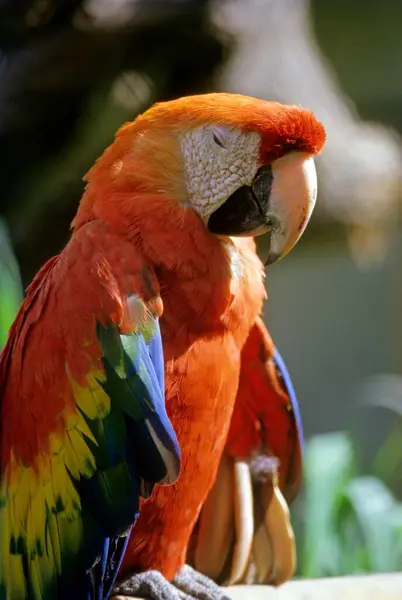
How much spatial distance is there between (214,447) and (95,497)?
0.14m

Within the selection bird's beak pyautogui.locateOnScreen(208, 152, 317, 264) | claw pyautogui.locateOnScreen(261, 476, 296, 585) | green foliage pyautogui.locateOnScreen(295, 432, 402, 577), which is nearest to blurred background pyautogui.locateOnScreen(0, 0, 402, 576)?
green foliage pyautogui.locateOnScreen(295, 432, 402, 577)

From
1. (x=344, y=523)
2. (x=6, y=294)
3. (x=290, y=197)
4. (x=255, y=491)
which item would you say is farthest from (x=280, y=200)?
(x=344, y=523)

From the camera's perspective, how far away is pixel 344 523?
1360 millimetres

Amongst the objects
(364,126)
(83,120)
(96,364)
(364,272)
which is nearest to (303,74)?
(364,126)

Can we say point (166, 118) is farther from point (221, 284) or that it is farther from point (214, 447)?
point (214, 447)

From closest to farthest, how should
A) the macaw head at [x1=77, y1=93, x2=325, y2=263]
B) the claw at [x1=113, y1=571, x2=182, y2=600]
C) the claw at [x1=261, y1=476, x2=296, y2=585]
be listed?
1. the macaw head at [x1=77, y1=93, x2=325, y2=263]
2. the claw at [x1=113, y1=571, x2=182, y2=600]
3. the claw at [x1=261, y1=476, x2=296, y2=585]

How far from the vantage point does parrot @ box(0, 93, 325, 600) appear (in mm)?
679

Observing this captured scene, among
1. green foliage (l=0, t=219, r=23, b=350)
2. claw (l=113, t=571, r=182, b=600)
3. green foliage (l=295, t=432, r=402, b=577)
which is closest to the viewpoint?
claw (l=113, t=571, r=182, b=600)

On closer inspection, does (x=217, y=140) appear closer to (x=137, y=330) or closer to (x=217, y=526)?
(x=137, y=330)

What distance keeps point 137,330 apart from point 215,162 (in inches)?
6.3

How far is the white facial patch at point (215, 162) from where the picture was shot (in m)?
0.69

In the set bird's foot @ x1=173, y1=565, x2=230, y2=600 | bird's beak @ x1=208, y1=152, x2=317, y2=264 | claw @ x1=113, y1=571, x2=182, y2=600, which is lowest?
bird's foot @ x1=173, y1=565, x2=230, y2=600

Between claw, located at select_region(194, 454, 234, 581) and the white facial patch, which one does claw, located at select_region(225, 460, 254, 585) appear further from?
the white facial patch

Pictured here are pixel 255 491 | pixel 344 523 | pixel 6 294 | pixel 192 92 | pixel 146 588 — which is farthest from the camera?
pixel 192 92
